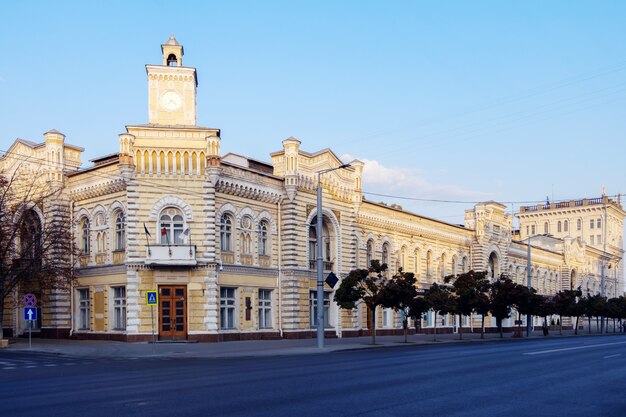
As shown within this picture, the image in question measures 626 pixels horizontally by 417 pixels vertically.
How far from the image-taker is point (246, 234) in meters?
43.8

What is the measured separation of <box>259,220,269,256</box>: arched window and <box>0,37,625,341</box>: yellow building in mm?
68

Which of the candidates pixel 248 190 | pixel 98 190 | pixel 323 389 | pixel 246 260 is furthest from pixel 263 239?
pixel 323 389

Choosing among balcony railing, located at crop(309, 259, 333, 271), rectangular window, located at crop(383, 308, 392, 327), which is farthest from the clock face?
rectangular window, located at crop(383, 308, 392, 327)

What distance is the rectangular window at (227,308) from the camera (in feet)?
137

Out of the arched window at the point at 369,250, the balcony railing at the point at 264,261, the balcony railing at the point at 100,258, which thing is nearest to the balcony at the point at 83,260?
the balcony railing at the point at 100,258

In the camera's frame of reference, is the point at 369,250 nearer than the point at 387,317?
Yes

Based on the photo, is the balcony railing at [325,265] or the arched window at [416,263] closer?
the balcony railing at [325,265]

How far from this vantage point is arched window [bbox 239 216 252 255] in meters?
43.4

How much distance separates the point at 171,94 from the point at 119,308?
12.6 meters

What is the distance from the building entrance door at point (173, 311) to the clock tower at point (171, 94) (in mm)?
9620

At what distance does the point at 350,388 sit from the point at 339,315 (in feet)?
109

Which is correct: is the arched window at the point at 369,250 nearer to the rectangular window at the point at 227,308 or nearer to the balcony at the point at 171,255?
the rectangular window at the point at 227,308

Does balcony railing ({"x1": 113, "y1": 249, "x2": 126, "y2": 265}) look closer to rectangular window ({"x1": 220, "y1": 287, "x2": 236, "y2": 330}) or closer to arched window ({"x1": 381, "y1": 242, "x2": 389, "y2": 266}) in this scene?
rectangular window ({"x1": 220, "y1": 287, "x2": 236, "y2": 330})

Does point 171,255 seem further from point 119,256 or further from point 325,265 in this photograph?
point 325,265
